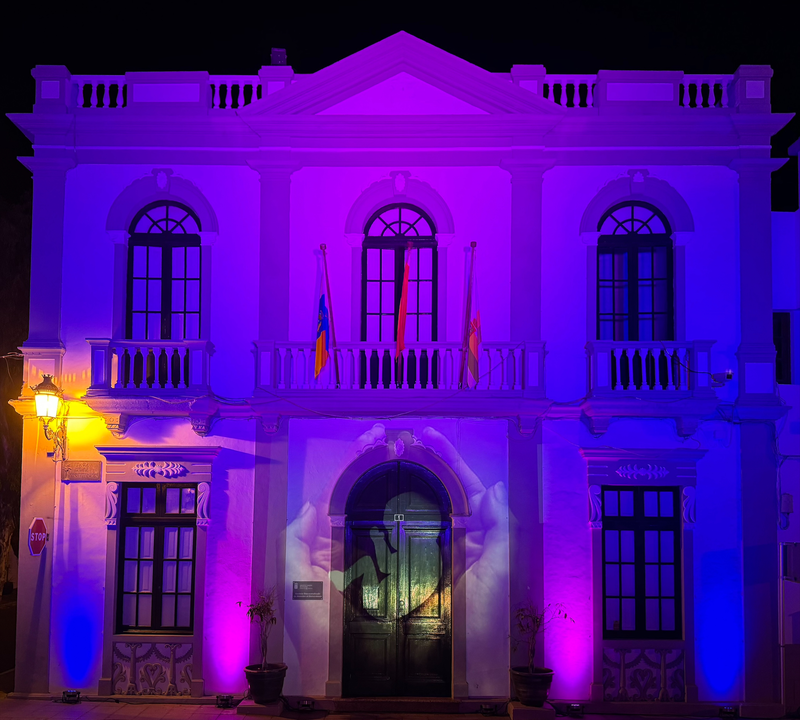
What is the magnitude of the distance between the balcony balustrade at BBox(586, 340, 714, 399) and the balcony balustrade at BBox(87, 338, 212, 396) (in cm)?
593

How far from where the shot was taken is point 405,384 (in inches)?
453

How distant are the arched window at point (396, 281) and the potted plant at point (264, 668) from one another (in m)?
4.25

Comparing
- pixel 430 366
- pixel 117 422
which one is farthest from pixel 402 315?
pixel 117 422

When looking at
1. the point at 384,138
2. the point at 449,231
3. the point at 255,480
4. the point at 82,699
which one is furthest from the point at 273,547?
the point at 384,138

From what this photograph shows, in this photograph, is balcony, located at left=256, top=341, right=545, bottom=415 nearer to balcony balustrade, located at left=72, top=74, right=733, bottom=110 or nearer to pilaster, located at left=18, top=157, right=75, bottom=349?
pilaster, located at left=18, top=157, right=75, bottom=349

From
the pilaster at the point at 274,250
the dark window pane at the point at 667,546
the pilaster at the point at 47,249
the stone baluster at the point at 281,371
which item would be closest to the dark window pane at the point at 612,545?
the dark window pane at the point at 667,546

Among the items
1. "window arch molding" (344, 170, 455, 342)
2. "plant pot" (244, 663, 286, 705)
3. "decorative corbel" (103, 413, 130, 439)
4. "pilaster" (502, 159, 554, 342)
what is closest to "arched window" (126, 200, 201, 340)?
"decorative corbel" (103, 413, 130, 439)

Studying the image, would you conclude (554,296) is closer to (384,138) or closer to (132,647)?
(384,138)

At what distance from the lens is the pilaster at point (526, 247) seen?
467 inches

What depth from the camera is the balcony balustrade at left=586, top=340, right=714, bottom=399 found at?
11.5 meters

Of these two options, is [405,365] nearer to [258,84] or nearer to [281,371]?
[281,371]

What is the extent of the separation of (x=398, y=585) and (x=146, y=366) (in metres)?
5.04

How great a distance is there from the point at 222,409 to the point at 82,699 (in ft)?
15.6

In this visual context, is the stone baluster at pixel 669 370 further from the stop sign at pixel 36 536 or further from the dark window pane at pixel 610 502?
the stop sign at pixel 36 536
